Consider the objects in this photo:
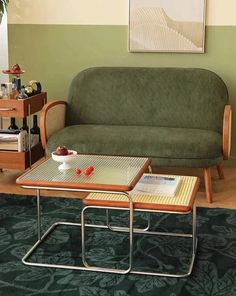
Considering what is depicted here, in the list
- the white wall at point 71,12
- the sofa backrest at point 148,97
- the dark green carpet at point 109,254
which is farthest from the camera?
the white wall at point 71,12

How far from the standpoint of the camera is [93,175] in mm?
2895

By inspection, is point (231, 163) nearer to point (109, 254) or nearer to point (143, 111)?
point (143, 111)

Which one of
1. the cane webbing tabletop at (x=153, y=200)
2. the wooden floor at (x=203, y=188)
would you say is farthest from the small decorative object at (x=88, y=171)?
the wooden floor at (x=203, y=188)

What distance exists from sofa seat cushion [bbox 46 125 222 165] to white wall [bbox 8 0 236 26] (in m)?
1.13

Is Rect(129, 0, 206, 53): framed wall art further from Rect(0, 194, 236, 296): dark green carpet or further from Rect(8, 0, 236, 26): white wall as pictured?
Rect(0, 194, 236, 296): dark green carpet

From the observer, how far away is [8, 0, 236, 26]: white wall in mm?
4734

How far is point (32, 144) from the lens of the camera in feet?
14.4

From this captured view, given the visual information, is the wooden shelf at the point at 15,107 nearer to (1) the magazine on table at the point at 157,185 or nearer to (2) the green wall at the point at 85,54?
(2) the green wall at the point at 85,54

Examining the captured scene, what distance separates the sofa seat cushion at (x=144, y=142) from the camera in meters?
3.86

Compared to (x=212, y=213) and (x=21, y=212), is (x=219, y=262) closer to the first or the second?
(x=212, y=213)

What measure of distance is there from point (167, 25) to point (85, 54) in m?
0.78

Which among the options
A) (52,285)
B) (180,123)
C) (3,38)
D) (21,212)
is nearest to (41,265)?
(52,285)

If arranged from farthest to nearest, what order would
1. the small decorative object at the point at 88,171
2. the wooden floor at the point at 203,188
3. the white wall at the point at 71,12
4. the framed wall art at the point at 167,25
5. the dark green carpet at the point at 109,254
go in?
the white wall at the point at 71,12, the framed wall art at the point at 167,25, the wooden floor at the point at 203,188, the small decorative object at the point at 88,171, the dark green carpet at the point at 109,254

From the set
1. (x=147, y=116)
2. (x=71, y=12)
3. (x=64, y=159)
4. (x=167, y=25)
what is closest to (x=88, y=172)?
(x=64, y=159)
